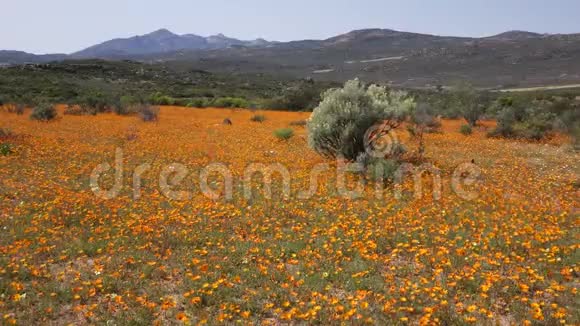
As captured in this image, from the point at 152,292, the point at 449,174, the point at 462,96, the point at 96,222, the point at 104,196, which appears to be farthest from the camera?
the point at 462,96

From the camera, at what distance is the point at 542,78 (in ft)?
280

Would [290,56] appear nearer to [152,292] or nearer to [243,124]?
[243,124]

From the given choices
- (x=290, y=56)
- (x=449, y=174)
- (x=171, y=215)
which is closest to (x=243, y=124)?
(x=449, y=174)

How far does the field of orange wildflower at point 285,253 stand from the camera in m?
5.52

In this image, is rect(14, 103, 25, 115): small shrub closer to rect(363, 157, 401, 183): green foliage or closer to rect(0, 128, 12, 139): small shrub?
rect(0, 128, 12, 139): small shrub

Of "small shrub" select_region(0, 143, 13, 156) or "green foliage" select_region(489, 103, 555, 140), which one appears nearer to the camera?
"small shrub" select_region(0, 143, 13, 156)

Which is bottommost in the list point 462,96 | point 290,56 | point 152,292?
point 152,292

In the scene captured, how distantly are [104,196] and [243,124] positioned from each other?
54.4 feet

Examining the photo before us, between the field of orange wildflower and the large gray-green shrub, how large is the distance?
2.39 m

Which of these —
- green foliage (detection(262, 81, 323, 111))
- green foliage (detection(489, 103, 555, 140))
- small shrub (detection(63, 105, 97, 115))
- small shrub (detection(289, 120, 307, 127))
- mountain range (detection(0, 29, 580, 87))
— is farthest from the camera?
mountain range (detection(0, 29, 580, 87))

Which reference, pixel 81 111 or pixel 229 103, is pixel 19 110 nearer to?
pixel 81 111

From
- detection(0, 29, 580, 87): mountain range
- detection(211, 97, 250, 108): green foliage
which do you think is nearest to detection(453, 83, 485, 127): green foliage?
detection(211, 97, 250, 108): green foliage

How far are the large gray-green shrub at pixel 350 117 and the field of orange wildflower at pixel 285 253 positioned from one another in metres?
2.39

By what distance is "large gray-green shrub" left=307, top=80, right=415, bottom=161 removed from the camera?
1430 centimetres
